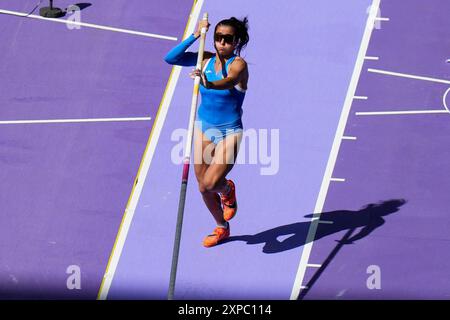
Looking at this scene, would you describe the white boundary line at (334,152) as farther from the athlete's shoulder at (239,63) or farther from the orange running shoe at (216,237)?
the athlete's shoulder at (239,63)

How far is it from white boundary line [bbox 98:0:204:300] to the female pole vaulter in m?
1.41

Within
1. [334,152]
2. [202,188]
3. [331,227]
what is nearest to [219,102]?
[202,188]

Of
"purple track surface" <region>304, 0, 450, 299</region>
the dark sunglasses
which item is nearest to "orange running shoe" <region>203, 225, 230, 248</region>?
"purple track surface" <region>304, 0, 450, 299</region>

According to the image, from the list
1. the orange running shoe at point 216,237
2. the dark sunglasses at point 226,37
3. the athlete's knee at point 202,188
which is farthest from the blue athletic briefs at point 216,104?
the orange running shoe at point 216,237

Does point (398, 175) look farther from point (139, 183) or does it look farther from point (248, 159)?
point (139, 183)

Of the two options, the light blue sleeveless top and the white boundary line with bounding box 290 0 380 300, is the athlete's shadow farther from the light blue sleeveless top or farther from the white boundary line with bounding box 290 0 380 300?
the light blue sleeveless top

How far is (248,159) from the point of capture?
20344 millimetres

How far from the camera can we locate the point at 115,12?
76.7 ft

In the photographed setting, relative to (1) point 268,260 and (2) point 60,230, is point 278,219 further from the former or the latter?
(2) point 60,230

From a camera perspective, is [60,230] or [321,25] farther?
[321,25]

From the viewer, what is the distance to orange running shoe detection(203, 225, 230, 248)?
18.7 metres

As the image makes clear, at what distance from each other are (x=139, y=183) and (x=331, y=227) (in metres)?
3.13
